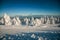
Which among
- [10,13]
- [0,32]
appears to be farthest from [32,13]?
[0,32]

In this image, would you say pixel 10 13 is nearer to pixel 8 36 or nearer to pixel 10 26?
pixel 10 26

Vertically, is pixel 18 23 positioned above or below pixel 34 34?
above

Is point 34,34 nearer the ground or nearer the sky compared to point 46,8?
nearer the ground

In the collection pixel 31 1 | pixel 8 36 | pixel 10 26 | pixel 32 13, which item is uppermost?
pixel 31 1

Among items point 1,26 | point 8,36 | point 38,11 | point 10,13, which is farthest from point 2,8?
point 38,11

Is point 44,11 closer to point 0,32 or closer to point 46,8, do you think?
point 46,8

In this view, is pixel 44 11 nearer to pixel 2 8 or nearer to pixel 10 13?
pixel 10 13

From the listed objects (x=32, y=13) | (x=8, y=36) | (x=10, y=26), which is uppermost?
(x=32, y=13)

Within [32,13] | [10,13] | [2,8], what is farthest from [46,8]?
[2,8]
